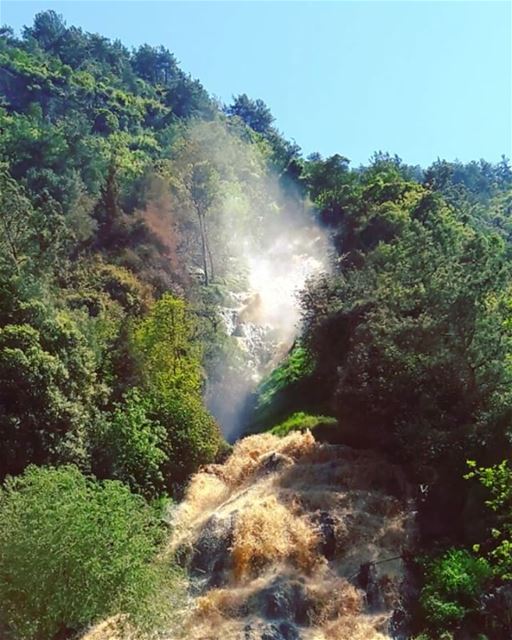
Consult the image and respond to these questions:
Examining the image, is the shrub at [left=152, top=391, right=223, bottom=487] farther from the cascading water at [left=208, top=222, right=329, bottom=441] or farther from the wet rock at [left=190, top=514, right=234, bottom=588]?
the cascading water at [left=208, top=222, right=329, bottom=441]

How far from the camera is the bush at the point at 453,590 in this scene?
63.7 ft

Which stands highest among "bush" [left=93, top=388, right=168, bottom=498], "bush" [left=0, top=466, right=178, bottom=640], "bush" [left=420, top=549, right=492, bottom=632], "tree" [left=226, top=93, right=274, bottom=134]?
"tree" [left=226, top=93, right=274, bottom=134]

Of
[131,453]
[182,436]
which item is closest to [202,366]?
[182,436]

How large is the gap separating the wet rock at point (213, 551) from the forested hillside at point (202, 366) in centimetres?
149

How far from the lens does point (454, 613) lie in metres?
19.4

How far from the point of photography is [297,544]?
23281 mm

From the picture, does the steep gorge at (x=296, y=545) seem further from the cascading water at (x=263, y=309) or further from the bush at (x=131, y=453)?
the cascading water at (x=263, y=309)

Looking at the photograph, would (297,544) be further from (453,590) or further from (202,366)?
(202,366)

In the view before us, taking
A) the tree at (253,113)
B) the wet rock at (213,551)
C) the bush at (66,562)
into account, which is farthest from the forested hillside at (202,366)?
the tree at (253,113)

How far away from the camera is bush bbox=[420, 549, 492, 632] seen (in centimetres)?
1942

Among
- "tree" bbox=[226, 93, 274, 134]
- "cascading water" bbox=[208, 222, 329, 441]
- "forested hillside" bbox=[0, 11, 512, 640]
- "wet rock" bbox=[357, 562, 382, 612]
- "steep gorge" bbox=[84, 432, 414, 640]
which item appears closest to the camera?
"forested hillside" bbox=[0, 11, 512, 640]

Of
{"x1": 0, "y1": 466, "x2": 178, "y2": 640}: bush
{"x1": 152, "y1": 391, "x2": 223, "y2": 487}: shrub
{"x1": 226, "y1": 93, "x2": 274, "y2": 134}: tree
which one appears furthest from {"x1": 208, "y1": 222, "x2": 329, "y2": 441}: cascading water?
{"x1": 226, "y1": 93, "x2": 274, "y2": 134}: tree

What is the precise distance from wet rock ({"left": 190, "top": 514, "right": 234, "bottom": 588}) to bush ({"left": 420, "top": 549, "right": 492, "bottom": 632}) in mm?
6536

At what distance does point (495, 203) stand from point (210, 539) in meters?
77.1
